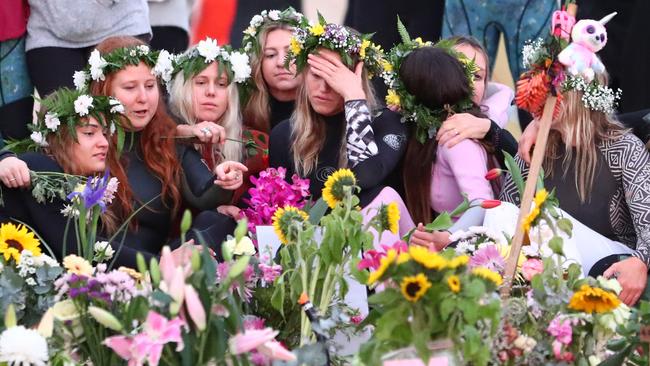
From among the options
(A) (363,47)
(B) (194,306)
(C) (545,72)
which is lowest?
(B) (194,306)

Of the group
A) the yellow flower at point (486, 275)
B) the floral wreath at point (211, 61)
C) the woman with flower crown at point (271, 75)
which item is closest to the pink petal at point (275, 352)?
the yellow flower at point (486, 275)

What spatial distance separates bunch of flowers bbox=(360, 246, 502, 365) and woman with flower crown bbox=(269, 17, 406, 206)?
1.49 m

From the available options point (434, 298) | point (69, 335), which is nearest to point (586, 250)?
point (434, 298)

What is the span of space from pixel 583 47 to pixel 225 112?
1.90 m

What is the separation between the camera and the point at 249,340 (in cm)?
213

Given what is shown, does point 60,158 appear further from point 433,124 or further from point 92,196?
point 433,124

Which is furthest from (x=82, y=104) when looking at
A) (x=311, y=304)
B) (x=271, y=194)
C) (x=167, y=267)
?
(x=167, y=267)

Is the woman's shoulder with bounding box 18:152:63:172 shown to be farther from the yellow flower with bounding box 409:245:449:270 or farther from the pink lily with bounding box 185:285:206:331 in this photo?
the yellow flower with bounding box 409:245:449:270

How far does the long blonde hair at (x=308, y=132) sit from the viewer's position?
12.4 feet

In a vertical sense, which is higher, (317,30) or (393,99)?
(317,30)

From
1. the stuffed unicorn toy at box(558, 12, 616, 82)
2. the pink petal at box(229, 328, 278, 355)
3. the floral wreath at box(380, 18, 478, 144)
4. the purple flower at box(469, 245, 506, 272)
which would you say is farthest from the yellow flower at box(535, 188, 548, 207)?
the floral wreath at box(380, 18, 478, 144)

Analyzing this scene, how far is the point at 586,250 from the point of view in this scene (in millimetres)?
3227

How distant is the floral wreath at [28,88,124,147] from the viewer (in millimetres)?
3398

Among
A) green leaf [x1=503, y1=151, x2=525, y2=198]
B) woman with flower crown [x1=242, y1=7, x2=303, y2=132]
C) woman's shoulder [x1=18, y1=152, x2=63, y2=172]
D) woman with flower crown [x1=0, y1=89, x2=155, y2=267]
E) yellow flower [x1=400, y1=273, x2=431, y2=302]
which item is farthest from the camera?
woman with flower crown [x1=242, y1=7, x2=303, y2=132]
